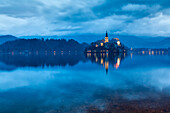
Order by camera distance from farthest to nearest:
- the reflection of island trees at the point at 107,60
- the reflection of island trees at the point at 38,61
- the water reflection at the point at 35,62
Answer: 1. the reflection of island trees at the point at 38,61
2. the reflection of island trees at the point at 107,60
3. the water reflection at the point at 35,62

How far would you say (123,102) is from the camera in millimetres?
13469

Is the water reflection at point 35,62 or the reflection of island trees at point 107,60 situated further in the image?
the reflection of island trees at point 107,60

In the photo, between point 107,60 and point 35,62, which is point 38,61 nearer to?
point 35,62

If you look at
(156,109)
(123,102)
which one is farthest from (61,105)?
(156,109)

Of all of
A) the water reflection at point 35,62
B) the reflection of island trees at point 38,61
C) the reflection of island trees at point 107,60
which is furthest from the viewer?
the reflection of island trees at point 38,61

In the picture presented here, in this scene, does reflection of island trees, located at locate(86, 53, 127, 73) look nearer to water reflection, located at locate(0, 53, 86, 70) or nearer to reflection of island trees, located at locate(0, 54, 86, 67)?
water reflection, located at locate(0, 53, 86, 70)

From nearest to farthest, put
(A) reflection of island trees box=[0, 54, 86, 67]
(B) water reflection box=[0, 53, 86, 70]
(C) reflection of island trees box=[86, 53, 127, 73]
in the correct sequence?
1. (B) water reflection box=[0, 53, 86, 70]
2. (C) reflection of island trees box=[86, 53, 127, 73]
3. (A) reflection of island trees box=[0, 54, 86, 67]

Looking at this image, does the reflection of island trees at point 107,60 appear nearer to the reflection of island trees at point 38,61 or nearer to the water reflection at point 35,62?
the water reflection at point 35,62

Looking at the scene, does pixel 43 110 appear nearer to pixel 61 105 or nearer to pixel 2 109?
pixel 61 105

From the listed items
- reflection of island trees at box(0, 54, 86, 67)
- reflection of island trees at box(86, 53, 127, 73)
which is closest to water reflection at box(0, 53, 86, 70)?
reflection of island trees at box(0, 54, 86, 67)

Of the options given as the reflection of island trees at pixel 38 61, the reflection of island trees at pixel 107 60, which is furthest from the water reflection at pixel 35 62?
the reflection of island trees at pixel 107 60

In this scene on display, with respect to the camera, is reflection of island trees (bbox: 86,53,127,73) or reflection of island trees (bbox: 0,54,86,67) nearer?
reflection of island trees (bbox: 86,53,127,73)

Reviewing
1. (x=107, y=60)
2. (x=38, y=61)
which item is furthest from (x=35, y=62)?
(x=107, y=60)

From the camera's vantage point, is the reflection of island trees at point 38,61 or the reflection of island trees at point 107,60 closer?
the reflection of island trees at point 107,60
